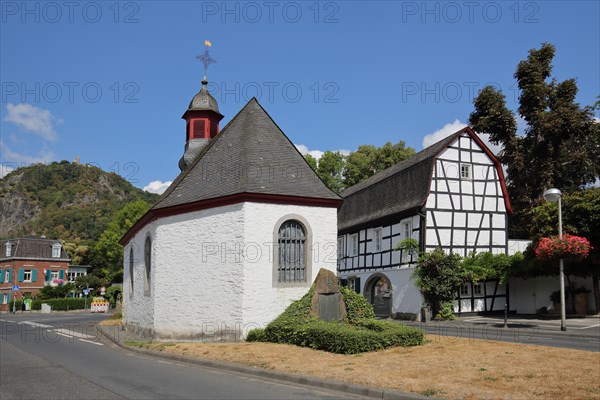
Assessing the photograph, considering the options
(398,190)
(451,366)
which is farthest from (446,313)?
(451,366)

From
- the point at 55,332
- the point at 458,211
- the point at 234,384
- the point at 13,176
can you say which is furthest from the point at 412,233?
the point at 13,176

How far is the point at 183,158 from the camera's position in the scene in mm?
24953

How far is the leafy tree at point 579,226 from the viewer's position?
23.0m

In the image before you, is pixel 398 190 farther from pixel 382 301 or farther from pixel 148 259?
pixel 148 259

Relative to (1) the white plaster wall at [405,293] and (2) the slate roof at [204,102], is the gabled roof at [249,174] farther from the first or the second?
(1) the white plaster wall at [405,293]

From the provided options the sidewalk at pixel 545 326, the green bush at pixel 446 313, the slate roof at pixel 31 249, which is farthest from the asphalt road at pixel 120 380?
the slate roof at pixel 31 249

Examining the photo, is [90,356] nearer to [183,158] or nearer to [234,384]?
[234,384]

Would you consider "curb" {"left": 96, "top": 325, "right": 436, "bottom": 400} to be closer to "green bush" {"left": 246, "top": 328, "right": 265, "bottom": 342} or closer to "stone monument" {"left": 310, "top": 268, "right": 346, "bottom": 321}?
"green bush" {"left": 246, "top": 328, "right": 265, "bottom": 342}

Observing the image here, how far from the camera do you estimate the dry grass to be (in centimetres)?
779

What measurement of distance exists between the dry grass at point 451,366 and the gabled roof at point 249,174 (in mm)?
4602

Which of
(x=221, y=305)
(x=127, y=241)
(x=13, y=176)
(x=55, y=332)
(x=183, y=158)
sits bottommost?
(x=55, y=332)

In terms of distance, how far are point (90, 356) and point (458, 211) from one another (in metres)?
21.2

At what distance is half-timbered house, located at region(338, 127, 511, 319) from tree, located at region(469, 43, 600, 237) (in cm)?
383

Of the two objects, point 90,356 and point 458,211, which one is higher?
point 458,211
